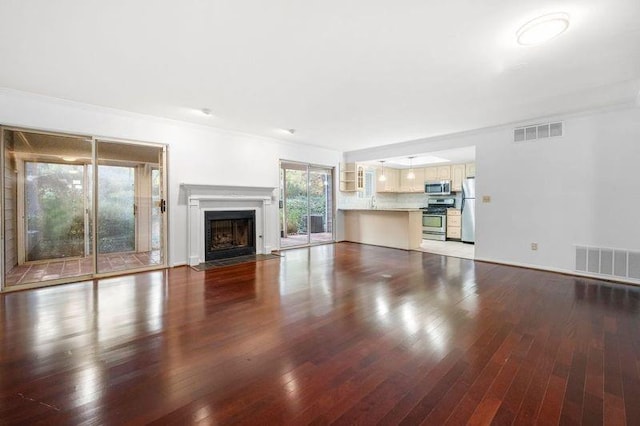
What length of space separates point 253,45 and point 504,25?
2101 mm

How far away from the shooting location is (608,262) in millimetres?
4117

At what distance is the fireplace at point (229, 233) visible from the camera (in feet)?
17.6

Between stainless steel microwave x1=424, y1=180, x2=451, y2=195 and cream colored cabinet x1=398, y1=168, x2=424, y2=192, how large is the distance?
1.03 ft

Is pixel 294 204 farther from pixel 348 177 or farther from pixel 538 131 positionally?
pixel 538 131

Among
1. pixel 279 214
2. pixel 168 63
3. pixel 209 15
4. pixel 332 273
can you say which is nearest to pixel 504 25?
pixel 209 15

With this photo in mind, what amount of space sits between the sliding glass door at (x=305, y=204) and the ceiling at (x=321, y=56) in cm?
249

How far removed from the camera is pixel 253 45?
2.57 metres

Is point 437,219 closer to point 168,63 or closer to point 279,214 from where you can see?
point 279,214

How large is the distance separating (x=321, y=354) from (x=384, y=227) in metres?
5.28

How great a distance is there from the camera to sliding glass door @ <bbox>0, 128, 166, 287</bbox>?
3902mm

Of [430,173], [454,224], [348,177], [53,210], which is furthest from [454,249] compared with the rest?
[53,210]

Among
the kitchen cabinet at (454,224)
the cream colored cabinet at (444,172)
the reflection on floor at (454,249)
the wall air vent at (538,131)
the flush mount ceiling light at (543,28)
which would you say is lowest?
the reflection on floor at (454,249)

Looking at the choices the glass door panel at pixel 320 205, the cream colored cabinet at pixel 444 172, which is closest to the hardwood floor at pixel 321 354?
the glass door panel at pixel 320 205

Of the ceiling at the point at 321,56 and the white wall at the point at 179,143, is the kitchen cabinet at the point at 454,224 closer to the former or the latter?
the ceiling at the point at 321,56
